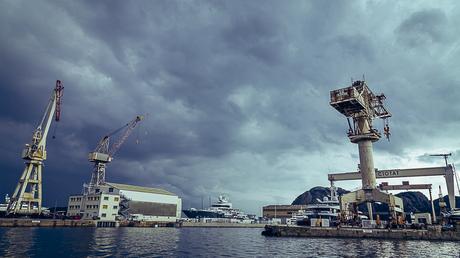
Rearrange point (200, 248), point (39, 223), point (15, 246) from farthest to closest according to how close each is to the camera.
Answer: point (39, 223), point (200, 248), point (15, 246)

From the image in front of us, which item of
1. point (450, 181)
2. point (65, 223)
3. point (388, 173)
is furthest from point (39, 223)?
point (450, 181)

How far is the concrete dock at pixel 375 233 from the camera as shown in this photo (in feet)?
227

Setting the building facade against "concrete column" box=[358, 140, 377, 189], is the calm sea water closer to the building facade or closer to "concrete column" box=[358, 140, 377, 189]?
"concrete column" box=[358, 140, 377, 189]

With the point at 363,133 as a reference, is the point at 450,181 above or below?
below

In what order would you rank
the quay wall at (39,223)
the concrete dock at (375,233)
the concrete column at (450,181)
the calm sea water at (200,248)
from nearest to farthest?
the calm sea water at (200,248) < the concrete dock at (375,233) < the concrete column at (450,181) < the quay wall at (39,223)

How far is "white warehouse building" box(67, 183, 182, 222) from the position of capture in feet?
473

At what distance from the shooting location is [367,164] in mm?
80312

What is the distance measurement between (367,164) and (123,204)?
118 m

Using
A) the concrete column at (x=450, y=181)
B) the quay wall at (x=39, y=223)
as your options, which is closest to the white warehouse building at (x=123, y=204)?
the quay wall at (x=39, y=223)

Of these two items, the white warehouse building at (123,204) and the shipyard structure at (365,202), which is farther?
the white warehouse building at (123,204)

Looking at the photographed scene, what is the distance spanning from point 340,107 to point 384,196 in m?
25.2

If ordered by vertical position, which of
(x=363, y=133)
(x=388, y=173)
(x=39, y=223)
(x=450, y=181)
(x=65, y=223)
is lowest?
(x=65, y=223)

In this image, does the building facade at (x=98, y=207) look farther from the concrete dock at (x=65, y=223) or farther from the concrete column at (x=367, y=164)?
the concrete column at (x=367, y=164)

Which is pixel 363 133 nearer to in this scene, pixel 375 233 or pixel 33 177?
pixel 375 233
